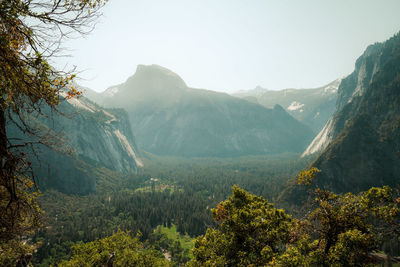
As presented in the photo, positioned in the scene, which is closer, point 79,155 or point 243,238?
point 243,238

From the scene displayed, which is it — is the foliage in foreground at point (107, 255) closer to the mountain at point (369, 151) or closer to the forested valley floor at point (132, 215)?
the forested valley floor at point (132, 215)

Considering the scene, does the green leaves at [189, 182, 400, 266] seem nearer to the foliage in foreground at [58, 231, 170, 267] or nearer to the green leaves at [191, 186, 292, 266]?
the green leaves at [191, 186, 292, 266]

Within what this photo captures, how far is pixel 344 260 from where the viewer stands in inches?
433

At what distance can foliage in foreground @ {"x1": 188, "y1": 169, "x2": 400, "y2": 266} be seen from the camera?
1101cm

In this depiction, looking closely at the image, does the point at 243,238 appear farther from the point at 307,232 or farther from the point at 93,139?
the point at 93,139

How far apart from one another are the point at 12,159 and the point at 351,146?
145 metres

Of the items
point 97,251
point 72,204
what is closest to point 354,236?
point 97,251

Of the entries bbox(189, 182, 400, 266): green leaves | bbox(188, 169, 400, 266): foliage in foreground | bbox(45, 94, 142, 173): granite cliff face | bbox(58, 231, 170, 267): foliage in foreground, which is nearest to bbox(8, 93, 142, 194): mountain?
bbox(45, 94, 142, 173): granite cliff face

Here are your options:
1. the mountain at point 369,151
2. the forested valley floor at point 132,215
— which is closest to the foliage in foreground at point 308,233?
the forested valley floor at point 132,215

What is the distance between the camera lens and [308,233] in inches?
560

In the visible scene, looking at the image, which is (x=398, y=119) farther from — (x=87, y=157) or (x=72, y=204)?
(x=87, y=157)

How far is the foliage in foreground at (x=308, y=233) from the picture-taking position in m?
11.0

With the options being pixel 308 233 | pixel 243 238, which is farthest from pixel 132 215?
pixel 308 233

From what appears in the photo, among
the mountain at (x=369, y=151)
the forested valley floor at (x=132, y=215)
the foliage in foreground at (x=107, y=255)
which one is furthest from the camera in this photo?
the mountain at (x=369, y=151)
